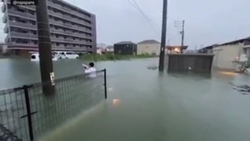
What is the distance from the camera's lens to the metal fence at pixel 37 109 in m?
2.13

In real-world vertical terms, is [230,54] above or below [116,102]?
above

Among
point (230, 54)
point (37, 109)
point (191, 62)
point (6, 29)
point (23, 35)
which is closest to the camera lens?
point (37, 109)

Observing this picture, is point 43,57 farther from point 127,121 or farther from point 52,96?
point 127,121

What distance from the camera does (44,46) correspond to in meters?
3.32

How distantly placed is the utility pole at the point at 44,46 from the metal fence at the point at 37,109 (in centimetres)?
17

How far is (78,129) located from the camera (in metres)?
2.54

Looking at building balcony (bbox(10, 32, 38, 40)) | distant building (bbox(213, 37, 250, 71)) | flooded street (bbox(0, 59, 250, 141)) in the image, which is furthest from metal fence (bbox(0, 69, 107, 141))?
building balcony (bbox(10, 32, 38, 40))

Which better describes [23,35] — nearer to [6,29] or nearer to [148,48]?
[6,29]

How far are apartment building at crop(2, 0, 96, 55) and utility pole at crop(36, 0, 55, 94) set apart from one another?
16.1 metres

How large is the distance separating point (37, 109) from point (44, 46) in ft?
3.90

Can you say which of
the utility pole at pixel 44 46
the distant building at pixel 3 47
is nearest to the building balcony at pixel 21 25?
the distant building at pixel 3 47

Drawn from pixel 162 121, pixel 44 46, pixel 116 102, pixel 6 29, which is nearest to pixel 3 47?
pixel 6 29

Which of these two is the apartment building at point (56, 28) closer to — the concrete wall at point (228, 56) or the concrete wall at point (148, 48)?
the concrete wall at point (228, 56)

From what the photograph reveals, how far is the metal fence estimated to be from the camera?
2133 millimetres
